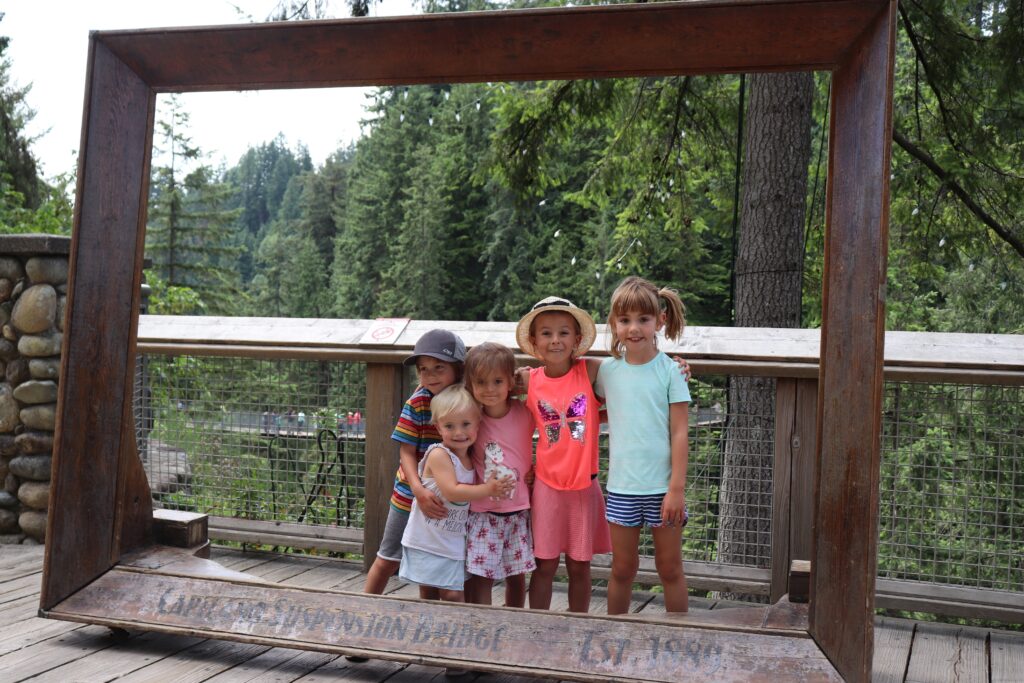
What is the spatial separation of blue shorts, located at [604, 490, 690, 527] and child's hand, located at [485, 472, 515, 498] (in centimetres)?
37

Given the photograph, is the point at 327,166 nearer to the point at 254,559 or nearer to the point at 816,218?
the point at 816,218

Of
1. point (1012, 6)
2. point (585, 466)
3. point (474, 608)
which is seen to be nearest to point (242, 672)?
point (474, 608)

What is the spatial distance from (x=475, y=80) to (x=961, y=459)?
7.96 feet

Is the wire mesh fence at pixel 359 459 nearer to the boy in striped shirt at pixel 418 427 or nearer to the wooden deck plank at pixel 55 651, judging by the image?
the boy in striped shirt at pixel 418 427

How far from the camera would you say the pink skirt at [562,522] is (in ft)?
10.2

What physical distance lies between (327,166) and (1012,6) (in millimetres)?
55148

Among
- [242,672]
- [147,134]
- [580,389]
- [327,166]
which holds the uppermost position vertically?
[327,166]

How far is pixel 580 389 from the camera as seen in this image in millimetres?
3186

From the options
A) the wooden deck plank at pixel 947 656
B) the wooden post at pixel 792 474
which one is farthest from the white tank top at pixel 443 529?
the wooden deck plank at pixel 947 656

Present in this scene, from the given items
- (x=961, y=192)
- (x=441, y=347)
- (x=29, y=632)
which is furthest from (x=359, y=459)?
(x=961, y=192)

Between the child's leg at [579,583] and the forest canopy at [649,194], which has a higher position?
the forest canopy at [649,194]

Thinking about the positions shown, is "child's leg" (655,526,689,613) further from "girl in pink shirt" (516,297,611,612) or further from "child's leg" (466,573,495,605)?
"child's leg" (466,573,495,605)

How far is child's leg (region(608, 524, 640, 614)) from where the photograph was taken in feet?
10.1

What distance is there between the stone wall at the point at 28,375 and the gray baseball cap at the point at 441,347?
2253 millimetres
